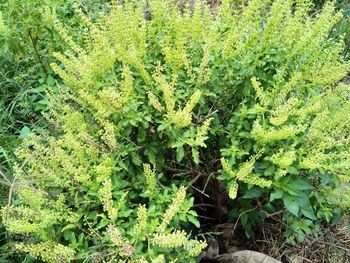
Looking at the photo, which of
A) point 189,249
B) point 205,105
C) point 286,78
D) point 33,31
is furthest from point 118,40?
point 33,31

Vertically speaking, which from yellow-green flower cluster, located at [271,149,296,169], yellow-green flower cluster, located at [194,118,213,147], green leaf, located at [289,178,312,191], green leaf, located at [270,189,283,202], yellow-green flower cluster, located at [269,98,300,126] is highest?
yellow-green flower cluster, located at [269,98,300,126]

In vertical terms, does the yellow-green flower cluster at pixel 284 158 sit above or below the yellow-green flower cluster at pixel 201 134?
below

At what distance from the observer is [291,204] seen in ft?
A: 7.41

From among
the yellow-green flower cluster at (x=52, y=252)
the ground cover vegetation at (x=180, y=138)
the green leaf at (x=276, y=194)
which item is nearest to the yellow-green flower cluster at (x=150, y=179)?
the ground cover vegetation at (x=180, y=138)

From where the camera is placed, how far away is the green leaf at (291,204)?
224 centimetres

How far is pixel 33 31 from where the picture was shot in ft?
11.7

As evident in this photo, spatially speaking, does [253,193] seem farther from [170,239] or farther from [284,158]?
[170,239]

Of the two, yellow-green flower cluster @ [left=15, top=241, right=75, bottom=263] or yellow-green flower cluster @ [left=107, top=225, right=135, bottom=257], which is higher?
yellow-green flower cluster @ [left=107, top=225, right=135, bottom=257]

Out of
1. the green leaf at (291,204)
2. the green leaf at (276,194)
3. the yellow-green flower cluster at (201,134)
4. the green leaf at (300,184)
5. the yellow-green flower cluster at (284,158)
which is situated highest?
the yellow-green flower cluster at (201,134)

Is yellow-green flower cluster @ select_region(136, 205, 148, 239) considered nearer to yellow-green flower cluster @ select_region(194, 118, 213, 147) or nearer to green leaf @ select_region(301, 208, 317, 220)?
yellow-green flower cluster @ select_region(194, 118, 213, 147)

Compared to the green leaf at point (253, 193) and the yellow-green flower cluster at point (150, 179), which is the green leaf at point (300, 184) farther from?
the yellow-green flower cluster at point (150, 179)

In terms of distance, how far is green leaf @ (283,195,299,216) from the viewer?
2.24 m

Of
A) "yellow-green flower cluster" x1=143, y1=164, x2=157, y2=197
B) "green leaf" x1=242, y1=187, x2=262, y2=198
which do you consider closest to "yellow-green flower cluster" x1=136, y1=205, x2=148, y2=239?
"yellow-green flower cluster" x1=143, y1=164, x2=157, y2=197

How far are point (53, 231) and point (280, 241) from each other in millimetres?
1464
